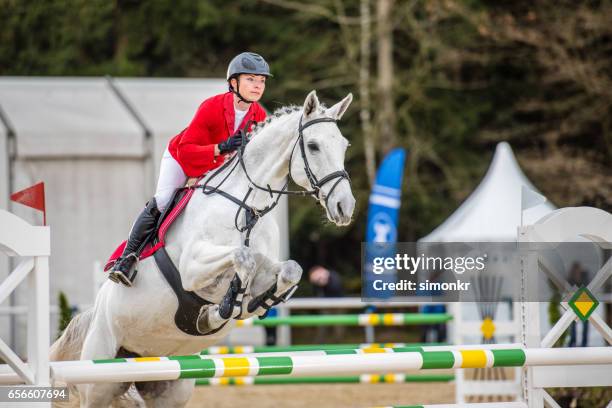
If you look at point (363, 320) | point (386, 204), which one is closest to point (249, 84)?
point (363, 320)

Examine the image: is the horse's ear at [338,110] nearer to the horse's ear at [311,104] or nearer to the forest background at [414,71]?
the horse's ear at [311,104]

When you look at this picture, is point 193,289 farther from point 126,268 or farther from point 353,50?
point 353,50

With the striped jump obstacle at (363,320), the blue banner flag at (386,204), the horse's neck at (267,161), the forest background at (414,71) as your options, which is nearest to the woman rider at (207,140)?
the horse's neck at (267,161)

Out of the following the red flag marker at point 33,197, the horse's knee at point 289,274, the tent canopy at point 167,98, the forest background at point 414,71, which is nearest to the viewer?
the red flag marker at point 33,197

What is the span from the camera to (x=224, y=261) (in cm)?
435

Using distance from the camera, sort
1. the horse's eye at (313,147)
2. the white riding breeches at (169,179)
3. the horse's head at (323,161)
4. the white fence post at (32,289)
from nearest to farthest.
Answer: the white fence post at (32,289), the horse's head at (323,161), the horse's eye at (313,147), the white riding breeches at (169,179)

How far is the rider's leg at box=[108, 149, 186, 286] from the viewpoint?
4766 millimetres

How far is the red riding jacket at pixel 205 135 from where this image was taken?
4723 mm

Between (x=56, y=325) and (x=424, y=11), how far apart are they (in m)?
9.65

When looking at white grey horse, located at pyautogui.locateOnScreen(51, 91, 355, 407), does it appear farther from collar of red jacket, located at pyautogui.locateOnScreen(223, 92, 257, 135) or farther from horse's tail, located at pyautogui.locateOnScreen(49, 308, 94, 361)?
collar of red jacket, located at pyautogui.locateOnScreen(223, 92, 257, 135)

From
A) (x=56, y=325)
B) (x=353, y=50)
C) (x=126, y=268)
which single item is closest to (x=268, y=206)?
(x=126, y=268)

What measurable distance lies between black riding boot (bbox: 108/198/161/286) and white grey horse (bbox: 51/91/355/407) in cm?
6

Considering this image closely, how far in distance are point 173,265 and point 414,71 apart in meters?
13.0

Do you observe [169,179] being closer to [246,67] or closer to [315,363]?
[246,67]
